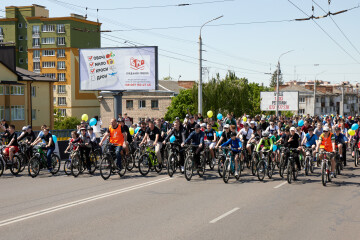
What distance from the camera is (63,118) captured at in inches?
3526

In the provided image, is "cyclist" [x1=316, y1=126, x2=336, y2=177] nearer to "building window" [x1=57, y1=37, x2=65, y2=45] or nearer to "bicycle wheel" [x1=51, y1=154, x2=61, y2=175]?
"bicycle wheel" [x1=51, y1=154, x2=61, y2=175]

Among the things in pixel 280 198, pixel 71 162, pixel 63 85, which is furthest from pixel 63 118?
pixel 280 198

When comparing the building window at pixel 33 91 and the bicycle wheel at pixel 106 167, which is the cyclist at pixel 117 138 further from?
the building window at pixel 33 91

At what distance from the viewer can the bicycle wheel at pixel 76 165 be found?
1561cm

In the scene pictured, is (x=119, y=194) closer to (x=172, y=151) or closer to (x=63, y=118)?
(x=172, y=151)

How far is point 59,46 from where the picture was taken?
9612cm

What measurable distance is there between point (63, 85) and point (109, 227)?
8943 centimetres

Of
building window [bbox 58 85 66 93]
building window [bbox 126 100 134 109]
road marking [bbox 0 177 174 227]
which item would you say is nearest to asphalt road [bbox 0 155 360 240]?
road marking [bbox 0 177 174 227]

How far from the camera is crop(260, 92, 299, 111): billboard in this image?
5816 centimetres

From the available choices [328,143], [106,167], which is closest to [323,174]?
[328,143]

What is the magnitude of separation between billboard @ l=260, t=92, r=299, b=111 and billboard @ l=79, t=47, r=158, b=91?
2714 centimetres

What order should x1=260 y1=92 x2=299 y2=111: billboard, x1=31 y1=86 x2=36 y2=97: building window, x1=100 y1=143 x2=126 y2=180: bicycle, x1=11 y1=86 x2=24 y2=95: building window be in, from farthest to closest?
x1=31 y1=86 x2=36 y2=97: building window
x1=11 y1=86 x2=24 y2=95: building window
x1=260 y1=92 x2=299 y2=111: billboard
x1=100 y1=143 x2=126 y2=180: bicycle

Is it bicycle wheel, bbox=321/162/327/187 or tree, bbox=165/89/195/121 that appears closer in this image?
bicycle wheel, bbox=321/162/327/187

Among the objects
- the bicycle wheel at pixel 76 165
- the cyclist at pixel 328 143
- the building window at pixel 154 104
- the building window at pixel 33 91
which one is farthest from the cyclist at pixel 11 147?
the building window at pixel 154 104
